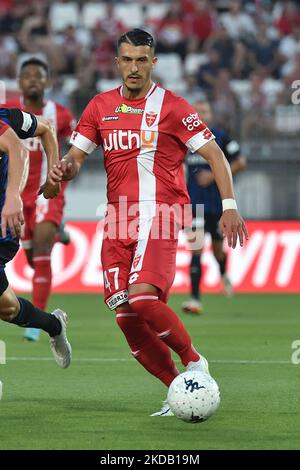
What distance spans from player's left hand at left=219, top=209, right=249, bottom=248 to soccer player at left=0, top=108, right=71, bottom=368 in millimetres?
1073

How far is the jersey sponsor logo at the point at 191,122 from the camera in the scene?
22.8 feet

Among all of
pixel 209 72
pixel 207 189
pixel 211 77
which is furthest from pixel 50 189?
pixel 209 72

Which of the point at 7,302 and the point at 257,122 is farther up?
the point at 257,122

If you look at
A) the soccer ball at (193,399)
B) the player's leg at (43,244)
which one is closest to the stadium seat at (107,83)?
the player's leg at (43,244)

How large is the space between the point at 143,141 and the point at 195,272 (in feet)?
22.7

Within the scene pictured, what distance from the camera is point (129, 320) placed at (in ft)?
22.5

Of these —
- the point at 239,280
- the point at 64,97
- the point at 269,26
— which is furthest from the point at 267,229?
the point at 269,26

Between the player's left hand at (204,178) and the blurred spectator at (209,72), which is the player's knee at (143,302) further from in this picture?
the blurred spectator at (209,72)

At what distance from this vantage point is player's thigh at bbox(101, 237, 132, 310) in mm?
6836

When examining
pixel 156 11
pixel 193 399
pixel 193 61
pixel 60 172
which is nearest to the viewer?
pixel 193 399

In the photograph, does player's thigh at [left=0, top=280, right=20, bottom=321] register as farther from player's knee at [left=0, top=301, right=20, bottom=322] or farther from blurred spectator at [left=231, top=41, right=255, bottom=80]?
blurred spectator at [left=231, top=41, right=255, bottom=80]

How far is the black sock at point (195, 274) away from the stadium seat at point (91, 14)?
30.7 feet


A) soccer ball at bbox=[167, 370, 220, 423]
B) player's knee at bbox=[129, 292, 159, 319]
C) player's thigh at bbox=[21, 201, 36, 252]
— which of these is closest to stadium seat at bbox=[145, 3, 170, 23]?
player's thigh at bbox=[21, 201, 36, 252]

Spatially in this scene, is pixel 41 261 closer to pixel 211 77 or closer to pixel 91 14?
pixel 211 77
